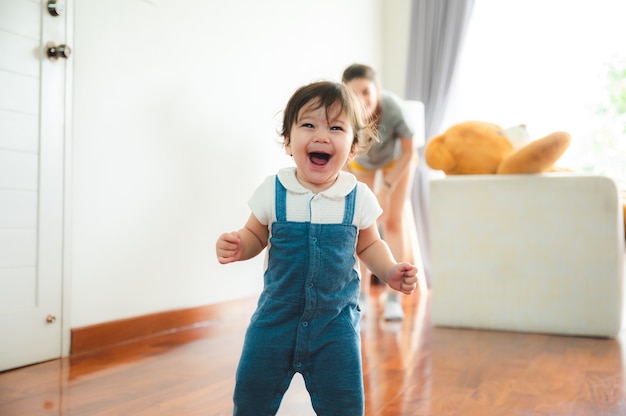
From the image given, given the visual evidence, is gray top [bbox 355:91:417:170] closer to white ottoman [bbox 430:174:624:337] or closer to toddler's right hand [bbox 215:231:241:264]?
white ottoman [bbox 430:174:624:337]

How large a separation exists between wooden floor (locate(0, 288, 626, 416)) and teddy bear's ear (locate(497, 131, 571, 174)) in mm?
602

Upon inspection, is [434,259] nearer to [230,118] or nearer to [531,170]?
[531,170]

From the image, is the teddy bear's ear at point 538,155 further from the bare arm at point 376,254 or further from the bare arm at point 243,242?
the bare arm at point 243,242

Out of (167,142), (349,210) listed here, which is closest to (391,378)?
(349,210)

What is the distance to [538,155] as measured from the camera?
2055 millimetres

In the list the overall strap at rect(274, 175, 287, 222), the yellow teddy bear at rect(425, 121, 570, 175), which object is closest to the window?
the yellow teddy bear at rect(425, 121, 570, 175)

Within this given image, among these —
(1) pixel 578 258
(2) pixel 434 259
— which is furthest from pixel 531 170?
(2) pixel 434 259

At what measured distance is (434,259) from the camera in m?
2.25

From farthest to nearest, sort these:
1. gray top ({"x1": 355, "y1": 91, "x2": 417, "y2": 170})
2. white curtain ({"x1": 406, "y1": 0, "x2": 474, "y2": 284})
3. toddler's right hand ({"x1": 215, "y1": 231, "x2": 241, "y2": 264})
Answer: white curtain ({"x1": 406, "y1": 0, "x2": 474, "y2": 284}) → gray top ({"x1": 355, "y1": 91, "x2": 417, "y2": 170}) → toddler's right hand ({"x1": 215, "y1": 231, "x2": 241, "y2": 264})

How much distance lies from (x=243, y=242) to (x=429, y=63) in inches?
127

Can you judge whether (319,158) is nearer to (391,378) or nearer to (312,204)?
(312,204)

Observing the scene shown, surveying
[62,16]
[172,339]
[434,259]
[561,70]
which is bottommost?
[172,339]

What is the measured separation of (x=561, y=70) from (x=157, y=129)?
2.71 m

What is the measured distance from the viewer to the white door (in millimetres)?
1520
